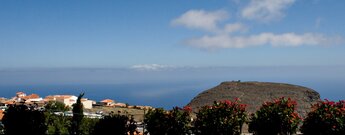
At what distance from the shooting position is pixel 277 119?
1404 cm

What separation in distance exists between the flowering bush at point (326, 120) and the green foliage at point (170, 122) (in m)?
4.29

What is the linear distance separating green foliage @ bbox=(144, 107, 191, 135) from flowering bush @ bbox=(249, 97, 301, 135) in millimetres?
2808

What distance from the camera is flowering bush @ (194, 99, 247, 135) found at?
44.3 feet

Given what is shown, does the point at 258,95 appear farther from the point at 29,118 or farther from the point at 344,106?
the point at 29,118

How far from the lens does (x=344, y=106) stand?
1302 centimetres

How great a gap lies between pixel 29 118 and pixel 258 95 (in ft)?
97.6

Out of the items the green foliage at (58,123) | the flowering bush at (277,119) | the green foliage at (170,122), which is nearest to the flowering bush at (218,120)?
the green foliage at (170,122)

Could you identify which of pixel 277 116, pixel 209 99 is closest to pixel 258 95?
pixel 209 99

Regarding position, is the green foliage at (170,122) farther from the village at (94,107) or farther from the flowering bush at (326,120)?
the flowering bush at (326,120)

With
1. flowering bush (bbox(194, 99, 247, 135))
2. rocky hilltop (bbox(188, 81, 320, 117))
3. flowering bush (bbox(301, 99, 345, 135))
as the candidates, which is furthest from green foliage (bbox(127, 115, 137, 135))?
rocky hilltop (bbox(188, 81, 320, 117))

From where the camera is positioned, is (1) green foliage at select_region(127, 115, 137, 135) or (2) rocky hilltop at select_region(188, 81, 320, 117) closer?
(1) green foliage at select_region(127, 115, 137, 135)

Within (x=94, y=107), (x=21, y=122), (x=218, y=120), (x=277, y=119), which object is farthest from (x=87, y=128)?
(x=94, y=107)

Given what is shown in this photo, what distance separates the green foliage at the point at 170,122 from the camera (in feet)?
44.3

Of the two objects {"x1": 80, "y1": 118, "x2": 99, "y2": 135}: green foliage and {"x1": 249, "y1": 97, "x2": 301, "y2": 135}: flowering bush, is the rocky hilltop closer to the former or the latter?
{"x1": 80, "y1": 118, "x2": 99, "y2": 135}: green foliage
